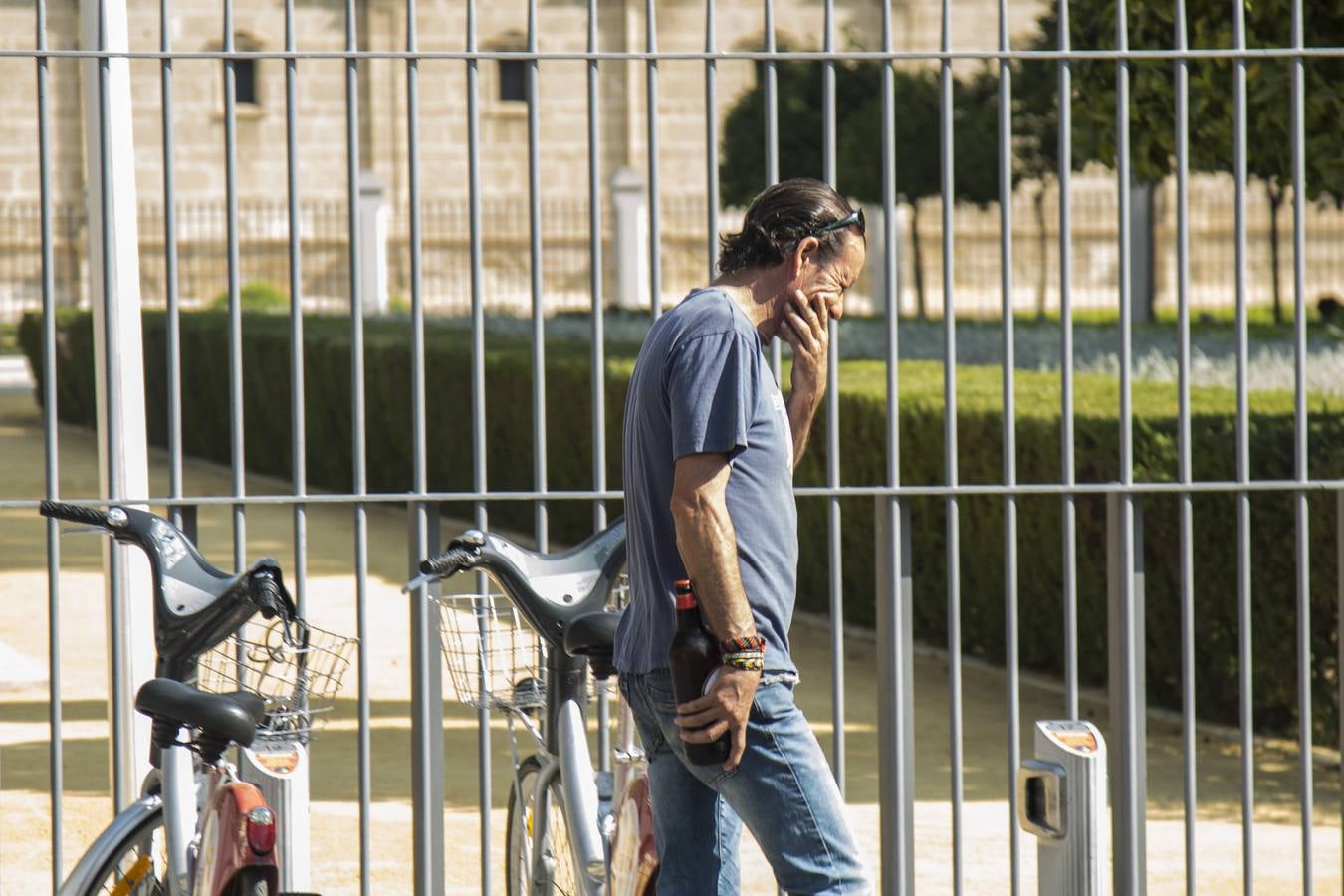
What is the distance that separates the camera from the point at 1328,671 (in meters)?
7.01

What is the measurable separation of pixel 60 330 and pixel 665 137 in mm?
15311

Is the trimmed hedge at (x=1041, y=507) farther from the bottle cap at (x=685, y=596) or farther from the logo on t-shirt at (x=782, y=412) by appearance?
the bottle cap at (x=685, y=596)

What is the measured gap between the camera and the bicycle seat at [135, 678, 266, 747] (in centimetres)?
299

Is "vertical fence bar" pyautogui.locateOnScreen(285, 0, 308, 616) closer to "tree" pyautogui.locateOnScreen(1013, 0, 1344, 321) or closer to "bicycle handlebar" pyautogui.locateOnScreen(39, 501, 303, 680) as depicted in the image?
"bicycle handlebar" pyautogui.locateOnScreen(39, 501, 303, 680)

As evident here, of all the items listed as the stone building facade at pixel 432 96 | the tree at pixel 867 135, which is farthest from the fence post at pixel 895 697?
the stone building facade at pixel 432 96

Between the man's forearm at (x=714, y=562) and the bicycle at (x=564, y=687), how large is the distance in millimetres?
523

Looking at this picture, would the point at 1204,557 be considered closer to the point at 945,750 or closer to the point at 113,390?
the point at 945,750

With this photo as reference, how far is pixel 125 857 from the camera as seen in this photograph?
347 cm

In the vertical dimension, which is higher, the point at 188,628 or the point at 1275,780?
the point at 188,628

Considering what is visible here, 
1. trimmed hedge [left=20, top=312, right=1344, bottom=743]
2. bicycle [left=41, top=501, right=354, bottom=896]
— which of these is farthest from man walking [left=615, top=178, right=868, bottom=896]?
trimmed hedge [left=20, top=312, right=1344, bottom=743]

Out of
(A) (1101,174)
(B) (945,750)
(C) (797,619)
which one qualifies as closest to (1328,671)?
(B) (945,750)

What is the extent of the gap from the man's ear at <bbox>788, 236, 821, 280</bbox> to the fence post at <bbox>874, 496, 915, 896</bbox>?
1.17 metres

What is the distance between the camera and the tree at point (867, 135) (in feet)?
76.7

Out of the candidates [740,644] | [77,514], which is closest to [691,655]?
[740,644]
